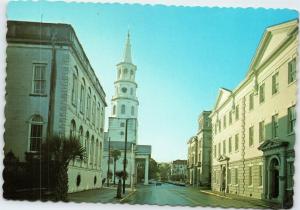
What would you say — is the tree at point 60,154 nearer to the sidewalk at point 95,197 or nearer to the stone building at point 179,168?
the sidewalk at point 95,197

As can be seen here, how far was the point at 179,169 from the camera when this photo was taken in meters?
14.6

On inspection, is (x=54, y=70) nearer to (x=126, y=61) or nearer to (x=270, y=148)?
(x=126, y=61)

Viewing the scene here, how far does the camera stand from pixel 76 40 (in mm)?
13898

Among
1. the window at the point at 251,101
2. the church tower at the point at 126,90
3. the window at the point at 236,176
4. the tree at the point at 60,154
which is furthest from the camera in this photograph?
the window at the point at 236,176

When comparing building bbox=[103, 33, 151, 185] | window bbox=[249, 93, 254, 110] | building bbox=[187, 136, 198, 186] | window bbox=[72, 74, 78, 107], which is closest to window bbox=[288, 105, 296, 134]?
window bbox=[249, 93, 254, 110]

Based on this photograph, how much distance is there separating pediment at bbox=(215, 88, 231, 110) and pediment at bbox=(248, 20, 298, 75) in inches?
32.2

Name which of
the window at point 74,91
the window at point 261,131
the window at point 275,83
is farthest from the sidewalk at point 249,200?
the window at point 74,91

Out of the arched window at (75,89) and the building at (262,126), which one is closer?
the building at (262,126)

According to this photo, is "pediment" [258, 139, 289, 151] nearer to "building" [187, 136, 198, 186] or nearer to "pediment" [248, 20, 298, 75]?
"building" [187, 136, 198, 186]

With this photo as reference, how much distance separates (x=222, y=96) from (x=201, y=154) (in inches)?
80.8

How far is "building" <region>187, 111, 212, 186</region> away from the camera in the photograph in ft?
47.0

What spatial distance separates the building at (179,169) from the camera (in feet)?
48.4

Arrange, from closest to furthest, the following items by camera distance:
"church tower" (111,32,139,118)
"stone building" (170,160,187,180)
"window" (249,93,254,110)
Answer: "church tower" (111,32,139,118), "window" (249,93,254,110), "stone building" (170,160,187,180)

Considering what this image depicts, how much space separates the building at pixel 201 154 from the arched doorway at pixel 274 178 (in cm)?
199
